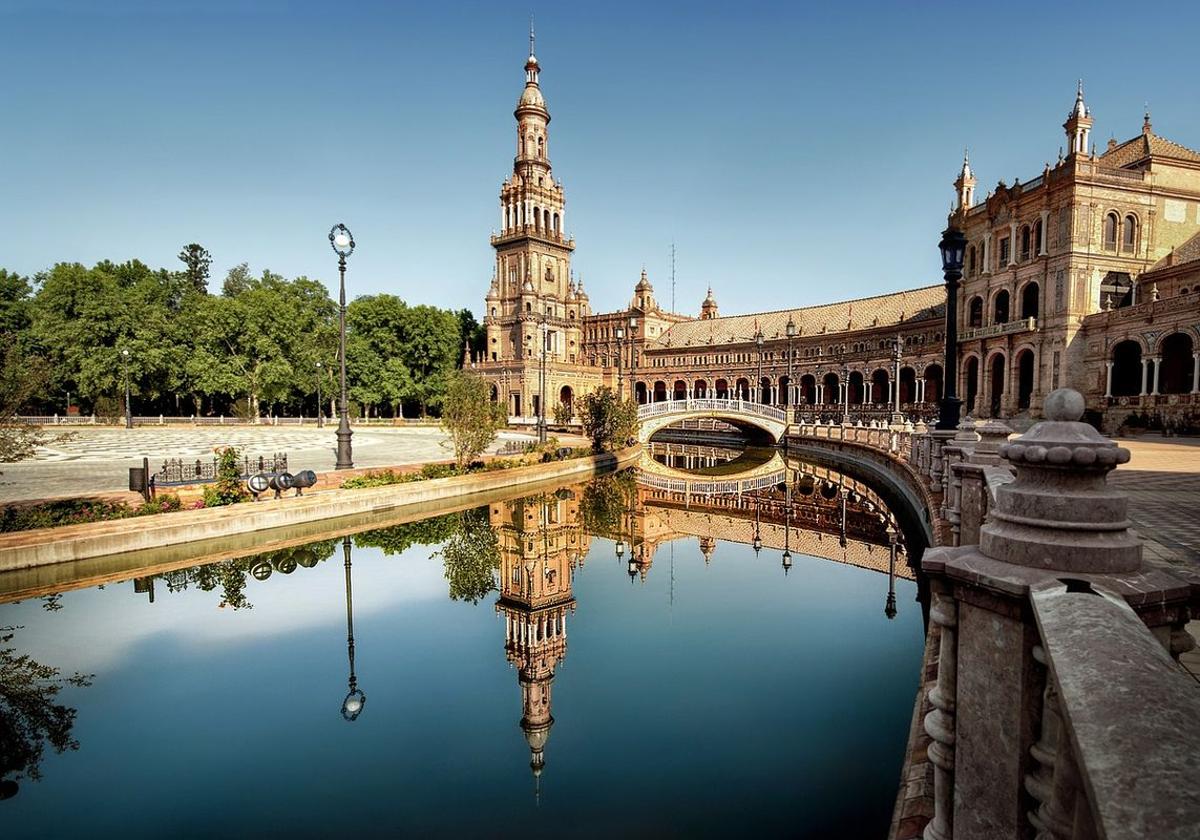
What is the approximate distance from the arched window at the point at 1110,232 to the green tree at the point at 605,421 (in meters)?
28.6

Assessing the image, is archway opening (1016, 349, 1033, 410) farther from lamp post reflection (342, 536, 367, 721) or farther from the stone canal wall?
lamp post reflection (342, 536, 367, 721)

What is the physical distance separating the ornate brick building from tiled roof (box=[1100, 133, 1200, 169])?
138mm

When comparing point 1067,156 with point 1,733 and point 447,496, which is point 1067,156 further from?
point 1,733

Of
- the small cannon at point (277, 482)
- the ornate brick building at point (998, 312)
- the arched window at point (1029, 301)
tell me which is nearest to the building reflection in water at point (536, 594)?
the small cannon at point (277, 482)

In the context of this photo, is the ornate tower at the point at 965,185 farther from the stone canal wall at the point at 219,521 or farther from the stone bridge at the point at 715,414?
the stone canal wall at the point at 219,521

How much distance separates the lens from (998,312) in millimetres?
39500

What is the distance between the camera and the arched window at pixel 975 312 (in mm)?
41312

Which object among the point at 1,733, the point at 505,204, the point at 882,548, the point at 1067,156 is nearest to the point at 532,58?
the point at 505,204

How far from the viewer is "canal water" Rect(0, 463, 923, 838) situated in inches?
228

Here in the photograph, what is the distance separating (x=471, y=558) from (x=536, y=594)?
2.90m

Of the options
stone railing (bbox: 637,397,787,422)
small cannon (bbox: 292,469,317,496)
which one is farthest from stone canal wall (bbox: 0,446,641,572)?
stone railing (bbox: 637,397,787,422)

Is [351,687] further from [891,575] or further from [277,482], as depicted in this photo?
[891,575]

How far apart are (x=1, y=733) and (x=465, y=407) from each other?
51.7ft

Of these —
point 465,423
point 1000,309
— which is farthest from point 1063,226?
point 465,423
